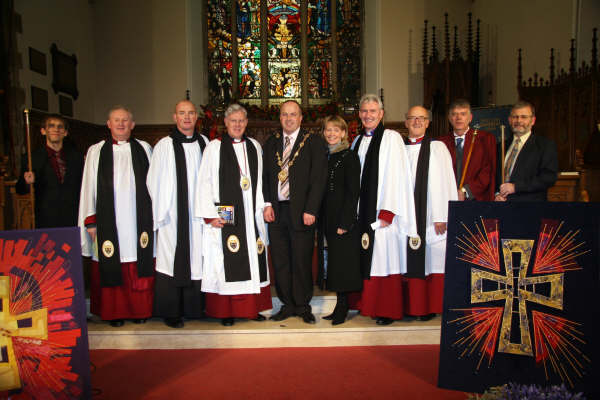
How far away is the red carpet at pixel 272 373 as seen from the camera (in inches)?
103

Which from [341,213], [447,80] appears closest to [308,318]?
[341,213]

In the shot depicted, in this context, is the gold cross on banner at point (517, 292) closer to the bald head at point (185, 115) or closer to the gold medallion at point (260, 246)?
the gold medallion at point (260, 246)

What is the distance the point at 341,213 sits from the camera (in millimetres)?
3449

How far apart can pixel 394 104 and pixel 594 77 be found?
161 inches

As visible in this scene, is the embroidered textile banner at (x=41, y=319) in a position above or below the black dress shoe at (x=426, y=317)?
above

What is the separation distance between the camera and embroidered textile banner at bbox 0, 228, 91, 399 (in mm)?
2191

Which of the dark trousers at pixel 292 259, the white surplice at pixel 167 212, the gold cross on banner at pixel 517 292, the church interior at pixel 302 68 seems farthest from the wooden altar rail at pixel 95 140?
the gold cross on banner at pixel 517 292

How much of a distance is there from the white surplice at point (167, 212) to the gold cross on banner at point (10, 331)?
133 cm

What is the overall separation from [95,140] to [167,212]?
635 cm

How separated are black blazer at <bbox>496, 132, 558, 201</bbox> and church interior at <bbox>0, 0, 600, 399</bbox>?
4.60ft

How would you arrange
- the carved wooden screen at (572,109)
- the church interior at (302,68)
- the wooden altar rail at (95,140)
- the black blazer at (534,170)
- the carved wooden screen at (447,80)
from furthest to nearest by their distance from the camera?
the carved wooden screen at (447,80)
the church interior at (302,68)
the carved wooden screen at (572,109)
the wooden altar rail at (95,140)
the black blazer at (534,170)

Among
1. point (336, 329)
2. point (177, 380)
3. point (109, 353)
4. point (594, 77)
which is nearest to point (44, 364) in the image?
point (177, 380)

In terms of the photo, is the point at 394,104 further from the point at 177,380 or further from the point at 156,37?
the point at 177,380

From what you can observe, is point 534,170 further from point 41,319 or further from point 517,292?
point 41,319
